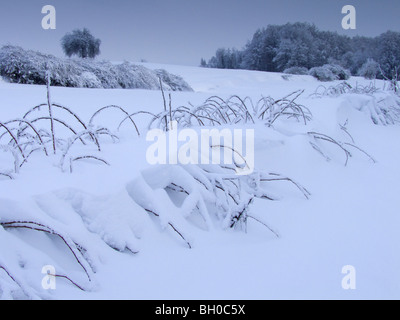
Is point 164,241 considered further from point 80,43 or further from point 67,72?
point 80,43

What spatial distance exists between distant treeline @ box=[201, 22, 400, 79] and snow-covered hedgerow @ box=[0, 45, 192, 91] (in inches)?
262

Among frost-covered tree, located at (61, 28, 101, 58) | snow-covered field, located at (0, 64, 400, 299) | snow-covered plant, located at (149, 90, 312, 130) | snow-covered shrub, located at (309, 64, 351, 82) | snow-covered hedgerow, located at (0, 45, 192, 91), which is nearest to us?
snow-covered field, located at (0, 64, 400, 299)

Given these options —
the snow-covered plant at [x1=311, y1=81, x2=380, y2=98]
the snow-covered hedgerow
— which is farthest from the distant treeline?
the snow-covered hedgerow

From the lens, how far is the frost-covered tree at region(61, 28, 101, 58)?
8672mm

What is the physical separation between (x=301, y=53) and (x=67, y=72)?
9536mm

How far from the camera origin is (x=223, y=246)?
2.84ft

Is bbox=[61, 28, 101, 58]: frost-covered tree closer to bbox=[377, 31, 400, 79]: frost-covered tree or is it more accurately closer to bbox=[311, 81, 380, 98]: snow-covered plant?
bbox=[311, 81, 380, 98]: snow-covered plant

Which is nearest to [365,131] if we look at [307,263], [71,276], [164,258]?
[307,263]

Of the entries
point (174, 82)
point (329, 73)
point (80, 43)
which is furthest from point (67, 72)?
point (329, 73)

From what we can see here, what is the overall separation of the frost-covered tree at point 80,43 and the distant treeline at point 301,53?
6028 millimetres

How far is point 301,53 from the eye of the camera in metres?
11.3

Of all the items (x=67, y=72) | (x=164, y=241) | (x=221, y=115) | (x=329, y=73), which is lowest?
(x=164, y=241)

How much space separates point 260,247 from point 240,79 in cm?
640

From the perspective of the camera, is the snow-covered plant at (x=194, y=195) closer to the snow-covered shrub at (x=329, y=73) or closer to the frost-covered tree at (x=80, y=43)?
the snow-covered shrub at (x=329, y=73)
